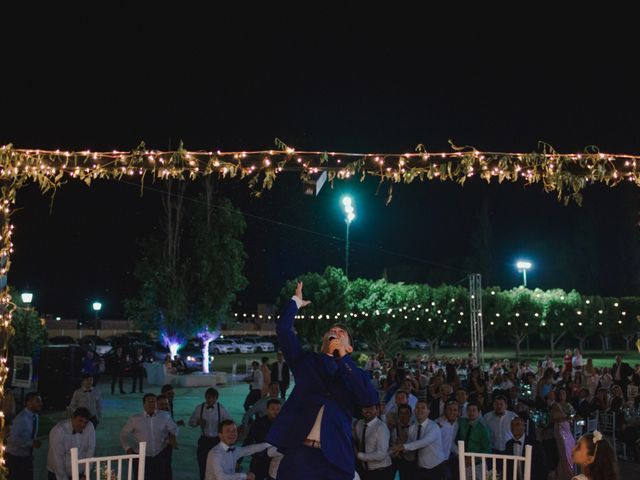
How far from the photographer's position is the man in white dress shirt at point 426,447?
279 inches

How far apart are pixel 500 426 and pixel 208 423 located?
363 cm

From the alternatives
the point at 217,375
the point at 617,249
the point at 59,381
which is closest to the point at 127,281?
the point at 217,375

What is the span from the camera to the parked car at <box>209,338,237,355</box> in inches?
1716

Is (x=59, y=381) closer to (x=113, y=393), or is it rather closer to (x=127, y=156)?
(x=113, y=393)

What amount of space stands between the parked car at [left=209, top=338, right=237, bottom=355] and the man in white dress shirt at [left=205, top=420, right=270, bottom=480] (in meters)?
37.8

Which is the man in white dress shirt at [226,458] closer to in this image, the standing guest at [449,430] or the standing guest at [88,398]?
the standing guest at [449,430]

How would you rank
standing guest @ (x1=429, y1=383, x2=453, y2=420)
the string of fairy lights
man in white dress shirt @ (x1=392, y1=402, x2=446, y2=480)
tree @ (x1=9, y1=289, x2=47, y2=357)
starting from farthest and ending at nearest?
the string of fairy lights
tree @ (x1=9, y1=289, x2=47, y2=357)
standing guest @ (x1=429, y1=383, x2=453, y2=420)
man in white dress shirt @ (x1=392, y1=402, x2=446, y2=480)

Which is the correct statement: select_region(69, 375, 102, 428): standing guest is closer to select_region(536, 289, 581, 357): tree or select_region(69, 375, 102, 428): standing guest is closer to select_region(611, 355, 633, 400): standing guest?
select_region(611, 355, 633, 400): standing guest

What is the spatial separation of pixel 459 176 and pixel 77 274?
127ft

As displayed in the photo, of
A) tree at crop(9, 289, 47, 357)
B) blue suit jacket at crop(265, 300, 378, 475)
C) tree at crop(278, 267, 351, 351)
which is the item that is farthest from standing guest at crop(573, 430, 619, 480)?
tree at crop(278, 267, 351, 351)

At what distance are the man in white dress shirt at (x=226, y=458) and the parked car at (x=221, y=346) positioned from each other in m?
37.8

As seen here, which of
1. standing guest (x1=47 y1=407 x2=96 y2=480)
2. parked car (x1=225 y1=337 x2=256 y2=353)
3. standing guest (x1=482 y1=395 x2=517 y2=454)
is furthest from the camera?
parked car (x1=225 y1=337 x2=256 y2=353)

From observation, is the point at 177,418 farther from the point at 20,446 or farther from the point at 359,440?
the point at 359,440

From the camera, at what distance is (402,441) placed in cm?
755
